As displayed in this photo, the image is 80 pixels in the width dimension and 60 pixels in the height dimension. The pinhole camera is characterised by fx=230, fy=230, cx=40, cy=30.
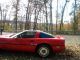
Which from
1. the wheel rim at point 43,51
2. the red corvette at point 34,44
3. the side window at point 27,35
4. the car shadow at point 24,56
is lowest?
the car shadow at point 24,56

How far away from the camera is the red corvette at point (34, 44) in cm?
1203

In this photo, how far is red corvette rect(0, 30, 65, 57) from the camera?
12.0 metres

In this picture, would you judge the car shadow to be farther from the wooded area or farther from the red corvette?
the wooded area

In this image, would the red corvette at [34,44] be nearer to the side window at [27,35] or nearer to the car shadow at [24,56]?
the side window at [27,35]

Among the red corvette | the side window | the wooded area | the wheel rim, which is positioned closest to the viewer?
the red corvette

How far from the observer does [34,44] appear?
12.1 metres

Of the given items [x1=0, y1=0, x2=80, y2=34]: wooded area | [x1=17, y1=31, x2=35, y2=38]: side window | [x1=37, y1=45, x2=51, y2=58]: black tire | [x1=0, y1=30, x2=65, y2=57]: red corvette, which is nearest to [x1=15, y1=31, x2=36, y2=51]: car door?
[x1=0, y1=30, x2=65, y2=57]: red corvette

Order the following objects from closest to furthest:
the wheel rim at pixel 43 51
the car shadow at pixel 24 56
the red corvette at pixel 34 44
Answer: the car shadow at pixel 24 56
the red corvette at pixel 34 44
the wheel rim at pixel 43 51

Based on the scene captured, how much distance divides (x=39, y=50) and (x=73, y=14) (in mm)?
40118

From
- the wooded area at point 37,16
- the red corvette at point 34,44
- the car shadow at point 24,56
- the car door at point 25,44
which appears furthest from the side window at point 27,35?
the wooded area at point 37,16

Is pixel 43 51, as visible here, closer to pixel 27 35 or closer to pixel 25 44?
pixel 25 44

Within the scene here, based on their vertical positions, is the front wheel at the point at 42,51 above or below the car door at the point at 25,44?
below

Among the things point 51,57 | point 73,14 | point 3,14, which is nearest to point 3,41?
point 51,57

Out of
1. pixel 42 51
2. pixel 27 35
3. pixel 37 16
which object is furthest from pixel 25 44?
pixel 37 16
